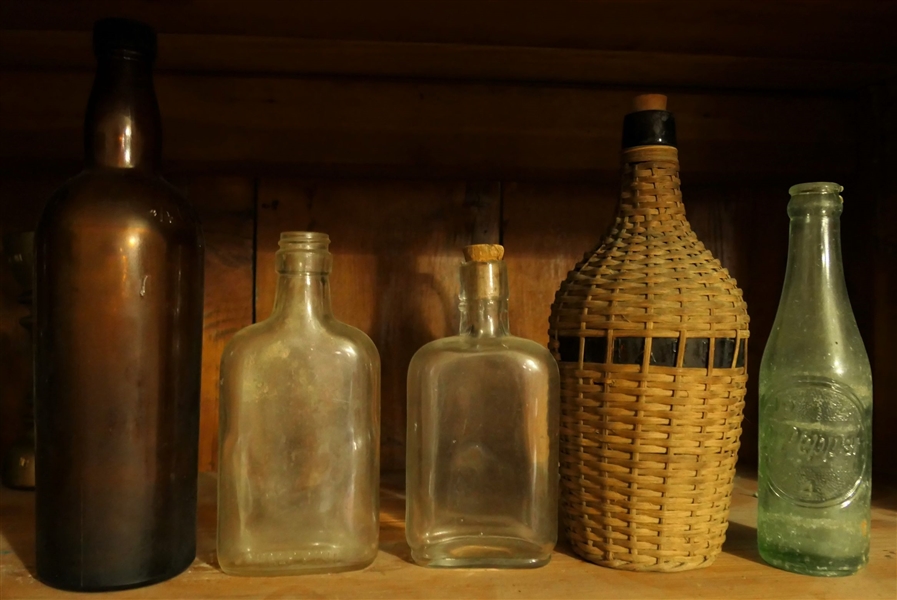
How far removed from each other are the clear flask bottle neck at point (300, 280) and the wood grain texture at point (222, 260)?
280mm

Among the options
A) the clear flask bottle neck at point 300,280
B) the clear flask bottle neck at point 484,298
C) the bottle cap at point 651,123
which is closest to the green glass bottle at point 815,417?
the bottle cap at point 651,123

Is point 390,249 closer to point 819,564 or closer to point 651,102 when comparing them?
point 651,102

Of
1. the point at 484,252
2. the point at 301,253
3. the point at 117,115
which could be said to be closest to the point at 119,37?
the point at 117,115

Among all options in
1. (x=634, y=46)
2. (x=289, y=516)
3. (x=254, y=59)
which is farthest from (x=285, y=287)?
(x=634, y=46)

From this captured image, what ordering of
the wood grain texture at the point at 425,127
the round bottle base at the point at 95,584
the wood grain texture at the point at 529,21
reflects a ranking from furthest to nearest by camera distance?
the wood grain texture at the point at 425,127 < the wood grain texture at the point at 529,21 < the round bottle base at the point at 95,584

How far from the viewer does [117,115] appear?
468 mm

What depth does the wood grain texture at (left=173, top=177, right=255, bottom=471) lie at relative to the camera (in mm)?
773

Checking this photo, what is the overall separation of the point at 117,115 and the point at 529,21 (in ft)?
1.13

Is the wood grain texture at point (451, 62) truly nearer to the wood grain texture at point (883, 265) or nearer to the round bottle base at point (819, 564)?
the wood grain texture at point (883, 265)

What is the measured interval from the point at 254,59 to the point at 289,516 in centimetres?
44

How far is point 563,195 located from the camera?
811 mm

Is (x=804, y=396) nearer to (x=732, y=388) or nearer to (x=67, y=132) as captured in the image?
(x=732, y=388)

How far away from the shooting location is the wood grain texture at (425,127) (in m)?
0.70

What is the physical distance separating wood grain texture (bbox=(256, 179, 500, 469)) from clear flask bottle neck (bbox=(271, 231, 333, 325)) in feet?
0.88
